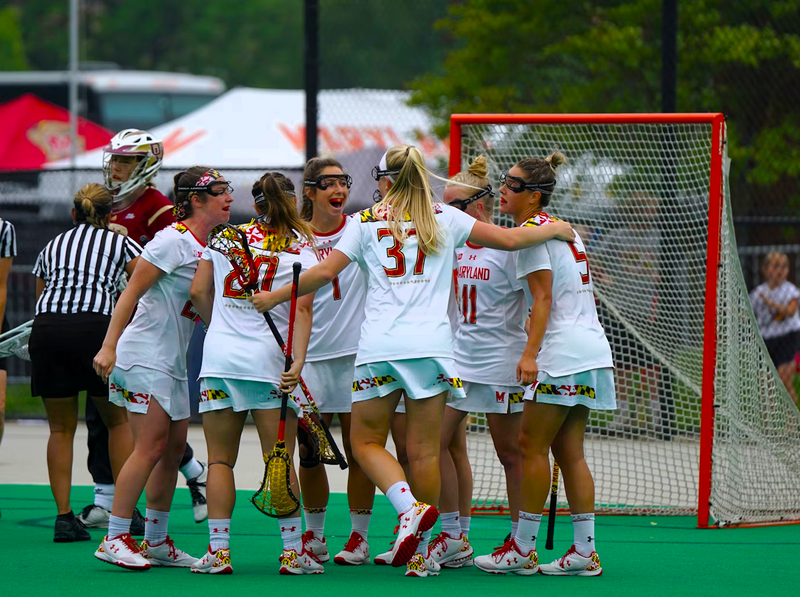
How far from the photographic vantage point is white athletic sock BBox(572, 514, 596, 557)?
18.4 feet

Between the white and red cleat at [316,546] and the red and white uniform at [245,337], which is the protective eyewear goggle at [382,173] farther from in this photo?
the white and red cleat at [316,546]

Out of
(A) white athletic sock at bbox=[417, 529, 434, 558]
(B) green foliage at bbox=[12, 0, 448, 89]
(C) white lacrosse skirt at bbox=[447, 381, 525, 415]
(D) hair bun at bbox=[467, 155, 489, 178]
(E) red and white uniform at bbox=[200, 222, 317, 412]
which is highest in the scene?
(B) green foliage at bbox=[12, 0, 448, 89]

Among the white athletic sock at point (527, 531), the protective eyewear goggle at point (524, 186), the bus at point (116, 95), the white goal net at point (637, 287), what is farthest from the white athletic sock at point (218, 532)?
the bus at point (116, 95)

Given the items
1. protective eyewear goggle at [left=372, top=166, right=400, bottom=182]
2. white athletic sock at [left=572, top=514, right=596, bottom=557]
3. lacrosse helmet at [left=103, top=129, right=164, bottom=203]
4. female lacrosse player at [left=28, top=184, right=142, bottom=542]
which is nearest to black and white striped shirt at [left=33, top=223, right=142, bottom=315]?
female lacrosse player at [left=28, top=184, right=142, bottom=542]

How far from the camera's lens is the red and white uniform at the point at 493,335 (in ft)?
19.5

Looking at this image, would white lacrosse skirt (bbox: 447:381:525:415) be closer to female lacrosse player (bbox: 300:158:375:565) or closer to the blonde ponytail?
female lacrosse player (bbox: 300:158:375:565)

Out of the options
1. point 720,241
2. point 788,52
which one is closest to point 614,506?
point 720,241

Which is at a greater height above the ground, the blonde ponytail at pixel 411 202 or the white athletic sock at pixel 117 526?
the blonde ponytail at pixel 411 202

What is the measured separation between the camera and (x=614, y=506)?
8.01 metres

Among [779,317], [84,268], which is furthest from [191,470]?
[779,317]

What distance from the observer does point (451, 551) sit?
230 inches

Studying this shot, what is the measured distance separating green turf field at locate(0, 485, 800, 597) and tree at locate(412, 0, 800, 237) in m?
5.04

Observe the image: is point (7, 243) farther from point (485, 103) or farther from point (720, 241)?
point (485, 103)

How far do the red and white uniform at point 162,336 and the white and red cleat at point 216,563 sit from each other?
67 centimetres
